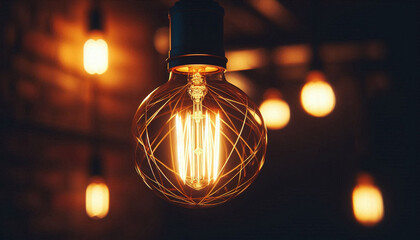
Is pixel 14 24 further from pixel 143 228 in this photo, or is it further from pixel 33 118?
pixel 143 228

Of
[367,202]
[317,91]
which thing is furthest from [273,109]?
[367,202]

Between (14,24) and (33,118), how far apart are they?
0.36 m

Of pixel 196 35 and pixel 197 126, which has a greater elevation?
pixel 196 35

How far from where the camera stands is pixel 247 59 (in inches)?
145

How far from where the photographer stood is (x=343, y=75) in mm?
3438

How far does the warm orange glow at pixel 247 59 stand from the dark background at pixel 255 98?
0.18ft

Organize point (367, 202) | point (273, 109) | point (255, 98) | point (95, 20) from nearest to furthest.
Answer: point (95, 20)
point (367, 202)
point (273, 109)
point (255, 98)

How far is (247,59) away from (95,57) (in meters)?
2.06

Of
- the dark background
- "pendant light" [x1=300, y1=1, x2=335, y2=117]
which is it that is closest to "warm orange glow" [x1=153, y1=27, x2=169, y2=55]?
the dark background

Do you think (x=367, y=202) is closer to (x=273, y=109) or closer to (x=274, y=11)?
(x=273, y=109)

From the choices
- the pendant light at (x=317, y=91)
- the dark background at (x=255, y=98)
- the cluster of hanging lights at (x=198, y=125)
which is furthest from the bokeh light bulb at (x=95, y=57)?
the pendant light at (x=317, y=91)

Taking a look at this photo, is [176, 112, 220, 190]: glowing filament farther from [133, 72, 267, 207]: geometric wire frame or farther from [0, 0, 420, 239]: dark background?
[0, 0, 420, 239]: dark background

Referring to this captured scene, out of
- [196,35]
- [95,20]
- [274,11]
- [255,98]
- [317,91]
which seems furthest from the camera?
[255,98]

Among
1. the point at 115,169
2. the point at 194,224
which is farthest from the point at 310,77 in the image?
the point at 194,224
